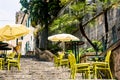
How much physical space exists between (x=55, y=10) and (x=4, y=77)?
2175 centimetres

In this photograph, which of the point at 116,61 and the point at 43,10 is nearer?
the point at 116,61

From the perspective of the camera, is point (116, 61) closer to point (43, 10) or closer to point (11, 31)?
point (11, 31)

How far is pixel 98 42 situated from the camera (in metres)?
23.3

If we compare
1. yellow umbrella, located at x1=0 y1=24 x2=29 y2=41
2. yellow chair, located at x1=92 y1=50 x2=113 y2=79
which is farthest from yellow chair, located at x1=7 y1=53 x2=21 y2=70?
yellow chair, located at x1=92 y1=50 x2=113 y2=79

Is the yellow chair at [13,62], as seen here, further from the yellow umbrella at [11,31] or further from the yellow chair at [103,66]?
the yellow chair at [103,66]

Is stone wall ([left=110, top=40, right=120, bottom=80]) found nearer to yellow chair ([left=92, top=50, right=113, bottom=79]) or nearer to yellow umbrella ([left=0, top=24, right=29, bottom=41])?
yellow chair ([left=92, top=50, right=113, bottom=79])

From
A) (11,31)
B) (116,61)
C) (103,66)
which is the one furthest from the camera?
(11,31)

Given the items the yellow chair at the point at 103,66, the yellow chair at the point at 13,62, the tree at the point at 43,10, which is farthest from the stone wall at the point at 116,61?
the tree at the point at 43,10

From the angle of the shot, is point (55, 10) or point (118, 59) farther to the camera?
point (55, 10)

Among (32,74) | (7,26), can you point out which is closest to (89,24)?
(7,26)

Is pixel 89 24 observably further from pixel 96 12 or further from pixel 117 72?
pixel 117 72

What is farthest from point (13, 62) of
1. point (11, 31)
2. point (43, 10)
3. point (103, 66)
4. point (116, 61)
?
point (43, 10)

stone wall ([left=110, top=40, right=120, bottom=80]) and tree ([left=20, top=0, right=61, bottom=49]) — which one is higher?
tree ([left=20, top=0, right=61, bottom=49])

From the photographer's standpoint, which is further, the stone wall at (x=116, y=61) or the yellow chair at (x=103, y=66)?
the yellow chair at (x=103, y=66)
